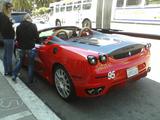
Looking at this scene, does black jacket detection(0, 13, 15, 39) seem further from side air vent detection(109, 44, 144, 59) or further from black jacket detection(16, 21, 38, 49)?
side air vent detection(109, 44, 144, 59)

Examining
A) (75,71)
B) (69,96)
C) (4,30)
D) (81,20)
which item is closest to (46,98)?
(69,96)

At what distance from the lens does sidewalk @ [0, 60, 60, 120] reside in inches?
158

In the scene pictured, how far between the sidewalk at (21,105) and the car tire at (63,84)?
0.40 meters

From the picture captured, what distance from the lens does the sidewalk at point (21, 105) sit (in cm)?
402

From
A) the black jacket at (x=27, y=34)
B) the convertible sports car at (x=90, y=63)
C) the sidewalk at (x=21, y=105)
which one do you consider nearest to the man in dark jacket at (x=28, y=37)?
the black jacket at (x=27, y=34)

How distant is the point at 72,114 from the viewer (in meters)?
4.08

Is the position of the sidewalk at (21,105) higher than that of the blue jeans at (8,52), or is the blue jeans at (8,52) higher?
the blue jeans at (8,52)

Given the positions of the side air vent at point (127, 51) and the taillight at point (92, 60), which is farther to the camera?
the side air vent at point (127, 51)

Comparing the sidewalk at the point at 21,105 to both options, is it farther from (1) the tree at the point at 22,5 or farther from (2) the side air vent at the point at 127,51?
(1) the tree at the point at 22,5

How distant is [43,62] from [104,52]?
1562mm

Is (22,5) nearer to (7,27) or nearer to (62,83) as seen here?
(7,27)

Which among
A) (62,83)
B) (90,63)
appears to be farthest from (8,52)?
(90,63)

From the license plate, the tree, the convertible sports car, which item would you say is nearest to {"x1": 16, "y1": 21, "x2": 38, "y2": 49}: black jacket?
the convertible sports car

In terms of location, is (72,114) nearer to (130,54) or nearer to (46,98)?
(46,98)
